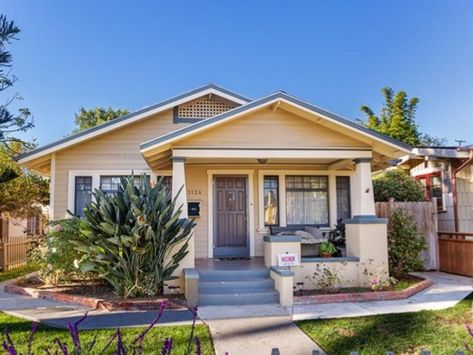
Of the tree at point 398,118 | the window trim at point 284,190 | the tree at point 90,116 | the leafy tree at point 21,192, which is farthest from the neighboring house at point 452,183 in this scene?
the tree at point 90,116

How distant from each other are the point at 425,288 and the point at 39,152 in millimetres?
10233

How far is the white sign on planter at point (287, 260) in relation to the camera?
827cm

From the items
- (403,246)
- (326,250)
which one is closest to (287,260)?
(326,250)

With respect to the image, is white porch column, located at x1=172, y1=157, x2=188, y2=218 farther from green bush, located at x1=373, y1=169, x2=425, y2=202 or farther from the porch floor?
green bush, located at x1=373, y1=169, x2=425, y2=202

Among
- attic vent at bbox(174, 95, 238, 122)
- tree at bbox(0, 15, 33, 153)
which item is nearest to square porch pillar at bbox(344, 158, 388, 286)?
attic vent at bbox(174, 95, 238, 122)

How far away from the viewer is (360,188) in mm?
8898

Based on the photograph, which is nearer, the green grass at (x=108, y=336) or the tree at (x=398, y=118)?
the green grass at (x=108, y=336)

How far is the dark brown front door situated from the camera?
11.1 metres

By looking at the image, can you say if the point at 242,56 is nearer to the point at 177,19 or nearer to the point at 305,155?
the point at 177,19

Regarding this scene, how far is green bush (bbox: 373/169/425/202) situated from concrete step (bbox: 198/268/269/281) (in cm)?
558

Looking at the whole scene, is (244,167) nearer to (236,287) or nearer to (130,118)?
(130,118)

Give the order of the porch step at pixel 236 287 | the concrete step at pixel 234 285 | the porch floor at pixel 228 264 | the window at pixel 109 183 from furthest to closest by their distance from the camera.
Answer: the window at pixel 109 183
the porch floor at pixel 228 264
the concrete step at pixel 234 285
the porch step at pixel 236 287

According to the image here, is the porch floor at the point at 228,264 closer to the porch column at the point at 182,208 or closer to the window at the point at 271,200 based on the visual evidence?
the porch column at the point at 182,208

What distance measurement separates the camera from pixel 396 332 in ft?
17.8
